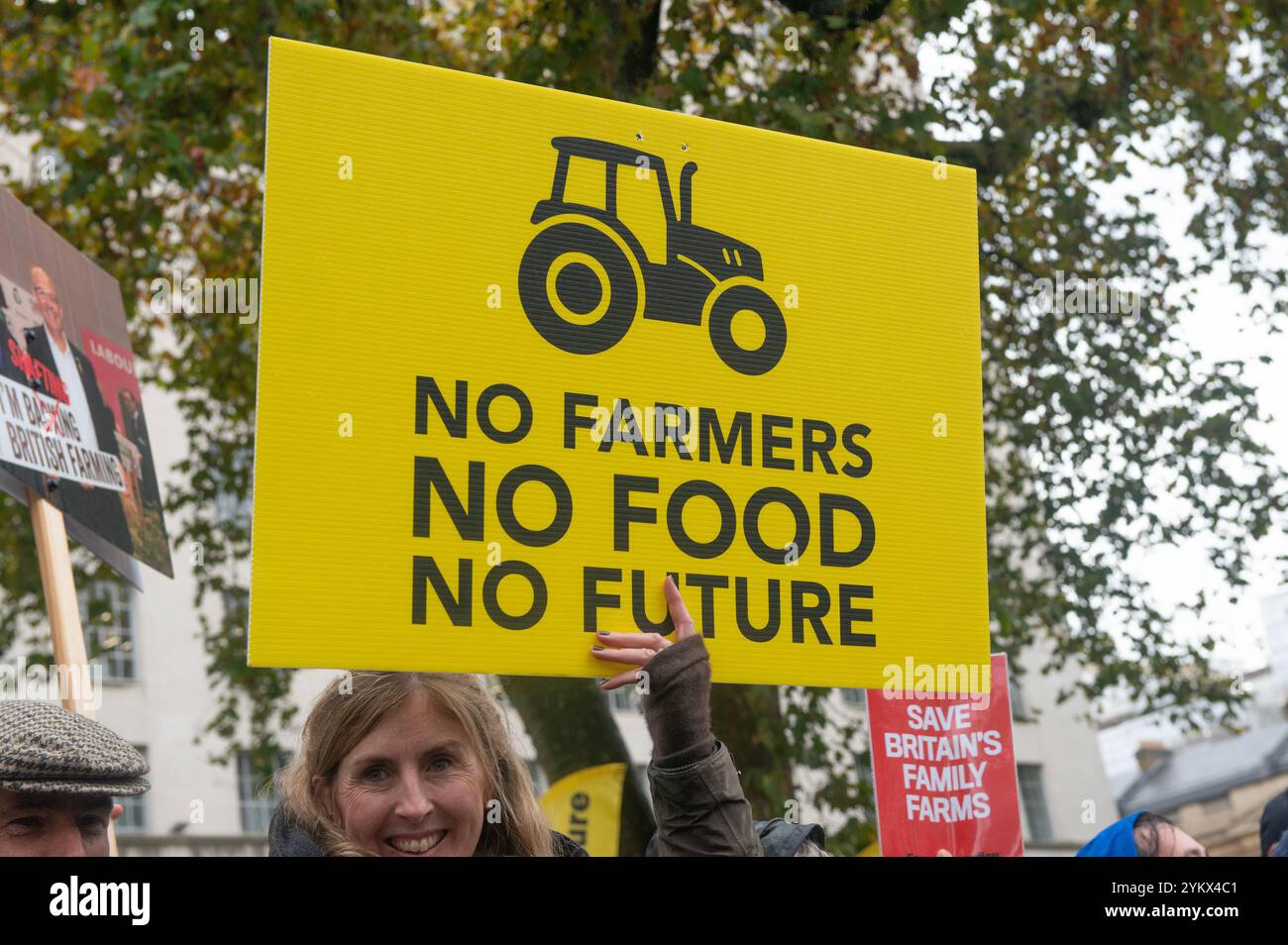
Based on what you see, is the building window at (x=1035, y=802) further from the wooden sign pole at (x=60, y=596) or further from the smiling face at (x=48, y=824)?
the smiling face at (x=48, y=824)

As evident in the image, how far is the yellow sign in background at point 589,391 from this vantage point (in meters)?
2.64

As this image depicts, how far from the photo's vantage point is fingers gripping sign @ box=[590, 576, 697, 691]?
8.80ft

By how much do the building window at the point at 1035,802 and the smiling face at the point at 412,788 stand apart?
31557 mm

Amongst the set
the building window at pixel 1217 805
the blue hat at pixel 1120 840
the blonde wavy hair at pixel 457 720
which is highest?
the building window at pixel 1217 805

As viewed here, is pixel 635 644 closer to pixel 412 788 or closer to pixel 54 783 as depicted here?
pixel 412 788

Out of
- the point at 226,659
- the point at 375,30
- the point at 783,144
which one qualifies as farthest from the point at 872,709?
the point at 226,659

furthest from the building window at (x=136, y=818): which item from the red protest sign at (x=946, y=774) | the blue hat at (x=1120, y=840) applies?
the blue hat at (x=1120, y=840)

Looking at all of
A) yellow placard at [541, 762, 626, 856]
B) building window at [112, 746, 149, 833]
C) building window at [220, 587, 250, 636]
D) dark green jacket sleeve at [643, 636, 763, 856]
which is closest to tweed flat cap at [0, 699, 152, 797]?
dark green jacket sleeve at [643, 636, 763, 856]

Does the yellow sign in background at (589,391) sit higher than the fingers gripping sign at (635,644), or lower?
higher

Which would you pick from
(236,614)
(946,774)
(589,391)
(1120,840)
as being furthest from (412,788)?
(236,614)

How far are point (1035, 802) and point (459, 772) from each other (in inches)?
1260

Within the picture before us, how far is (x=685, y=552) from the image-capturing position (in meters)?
2.85

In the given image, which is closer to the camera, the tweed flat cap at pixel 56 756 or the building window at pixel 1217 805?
the tweed flat cap at pixel 56 756

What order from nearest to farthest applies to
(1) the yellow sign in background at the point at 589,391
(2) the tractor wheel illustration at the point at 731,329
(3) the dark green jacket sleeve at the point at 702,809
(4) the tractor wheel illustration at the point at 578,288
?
1. (3) the dark green jacket sleeve at the point at 702,809
2. (1) the yellow sign in background at the point at 589,391
3. (4) the tractor wheel illustration at the point at 578,288
4. (2) the tractor wheel illustration at the point at 731,329
